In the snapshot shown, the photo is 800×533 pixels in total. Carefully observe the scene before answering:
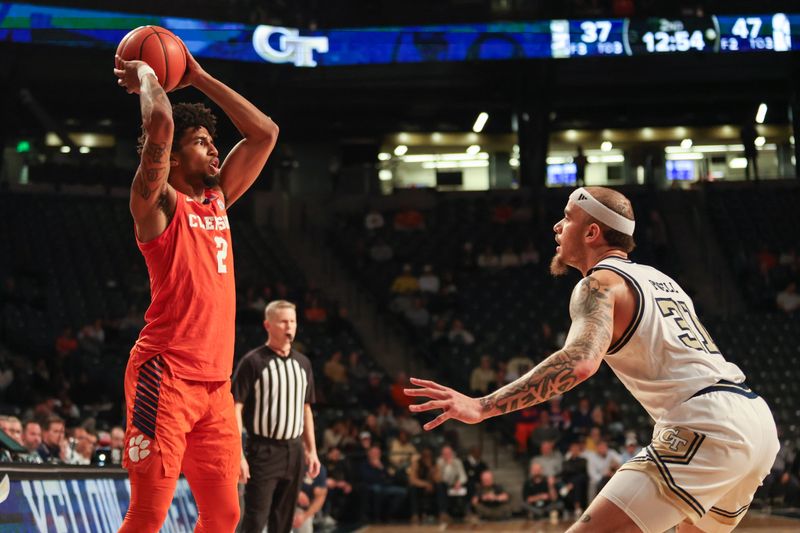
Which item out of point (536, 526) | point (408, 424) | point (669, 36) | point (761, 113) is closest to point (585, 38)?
point (669, 36)

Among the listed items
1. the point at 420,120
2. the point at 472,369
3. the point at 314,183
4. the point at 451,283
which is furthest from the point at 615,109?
the point at 472,369

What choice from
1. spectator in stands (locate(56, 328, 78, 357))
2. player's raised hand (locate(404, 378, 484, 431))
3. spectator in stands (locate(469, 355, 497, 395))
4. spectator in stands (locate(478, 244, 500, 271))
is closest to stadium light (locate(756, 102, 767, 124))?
spectator in stands (locate(478, 244, 500, 271))

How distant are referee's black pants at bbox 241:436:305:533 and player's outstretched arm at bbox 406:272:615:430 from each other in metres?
4.03

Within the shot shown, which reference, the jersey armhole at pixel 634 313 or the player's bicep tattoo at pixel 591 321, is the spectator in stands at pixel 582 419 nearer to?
the jersey armhole at pixel 634 313

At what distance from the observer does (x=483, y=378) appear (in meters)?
16.1

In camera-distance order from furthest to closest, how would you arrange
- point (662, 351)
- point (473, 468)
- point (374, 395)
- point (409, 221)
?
point (409, 221)
point (374, 395)
point (473, 468)
point (662, 351)

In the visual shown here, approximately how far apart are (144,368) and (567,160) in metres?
27.4

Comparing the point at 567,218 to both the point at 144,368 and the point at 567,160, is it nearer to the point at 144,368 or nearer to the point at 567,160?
the point at 144,368

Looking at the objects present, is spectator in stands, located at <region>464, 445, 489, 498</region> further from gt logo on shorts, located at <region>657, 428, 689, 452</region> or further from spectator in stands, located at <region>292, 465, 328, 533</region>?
gt logo on shorts, located at <region>657, 428, 689, 452</region>

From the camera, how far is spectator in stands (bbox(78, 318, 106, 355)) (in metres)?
16.0

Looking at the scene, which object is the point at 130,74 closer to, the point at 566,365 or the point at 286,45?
the point at 566,365

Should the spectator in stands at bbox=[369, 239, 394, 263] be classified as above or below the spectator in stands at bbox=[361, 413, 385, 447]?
above

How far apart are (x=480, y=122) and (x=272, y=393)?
22817mm

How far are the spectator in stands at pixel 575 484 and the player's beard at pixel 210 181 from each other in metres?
10.00
